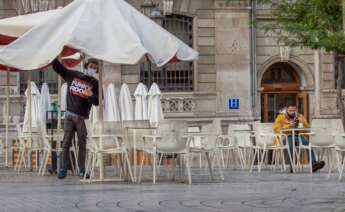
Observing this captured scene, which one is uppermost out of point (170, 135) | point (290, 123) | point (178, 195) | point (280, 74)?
point (280, 74)

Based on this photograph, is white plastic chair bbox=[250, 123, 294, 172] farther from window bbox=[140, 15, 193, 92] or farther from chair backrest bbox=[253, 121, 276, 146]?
window bbox=[140, 15, 193, 92]

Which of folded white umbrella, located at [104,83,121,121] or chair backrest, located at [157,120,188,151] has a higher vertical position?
folded white umbrella, located at [104,83,121,121]

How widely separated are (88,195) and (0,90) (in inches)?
825

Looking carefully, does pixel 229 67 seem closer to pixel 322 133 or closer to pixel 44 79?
pixel 44 79

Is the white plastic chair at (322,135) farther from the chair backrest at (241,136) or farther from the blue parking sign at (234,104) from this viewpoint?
the blue parking sign at (234,104)

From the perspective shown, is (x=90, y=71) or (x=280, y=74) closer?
(x=90, y=71)

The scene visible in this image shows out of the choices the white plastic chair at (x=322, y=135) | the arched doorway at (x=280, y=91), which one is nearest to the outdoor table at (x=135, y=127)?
the white plastic chair at (x=322, y=135)

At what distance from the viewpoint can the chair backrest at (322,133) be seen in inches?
828

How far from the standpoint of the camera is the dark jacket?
1836 cm

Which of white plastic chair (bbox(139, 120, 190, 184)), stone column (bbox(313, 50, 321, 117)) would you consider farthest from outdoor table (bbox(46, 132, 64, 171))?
stone column (bbox(313, 50, 321, 117))

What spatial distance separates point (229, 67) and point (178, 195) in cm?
2161

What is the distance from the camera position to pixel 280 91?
123ft

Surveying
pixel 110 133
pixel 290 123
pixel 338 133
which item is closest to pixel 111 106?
pixel 290 123

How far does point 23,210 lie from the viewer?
41.0 feet
